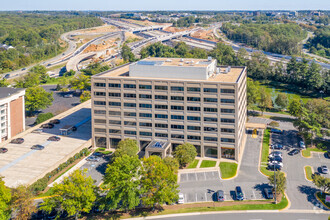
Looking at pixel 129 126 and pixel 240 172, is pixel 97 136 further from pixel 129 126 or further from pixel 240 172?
pixel 240 172

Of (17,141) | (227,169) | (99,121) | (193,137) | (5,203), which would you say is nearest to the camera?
(5,203)

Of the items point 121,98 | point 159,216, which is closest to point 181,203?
point 159,216

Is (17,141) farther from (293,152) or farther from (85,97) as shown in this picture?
(293,152)

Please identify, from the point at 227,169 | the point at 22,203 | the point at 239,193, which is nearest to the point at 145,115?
the point at 227,169

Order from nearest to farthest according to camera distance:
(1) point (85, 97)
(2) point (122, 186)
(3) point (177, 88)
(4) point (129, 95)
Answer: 1. (2) point (122, 186)
2. (3) point (177, 88)
3. (4) point (129, 95)
4. (1) point (85, 97)

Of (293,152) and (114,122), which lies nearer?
(293,152)

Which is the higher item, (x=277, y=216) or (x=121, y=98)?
(x=121, y=98)

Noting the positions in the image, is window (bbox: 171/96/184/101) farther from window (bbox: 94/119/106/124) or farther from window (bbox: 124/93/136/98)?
window (bbox: 94/119/106/124)
